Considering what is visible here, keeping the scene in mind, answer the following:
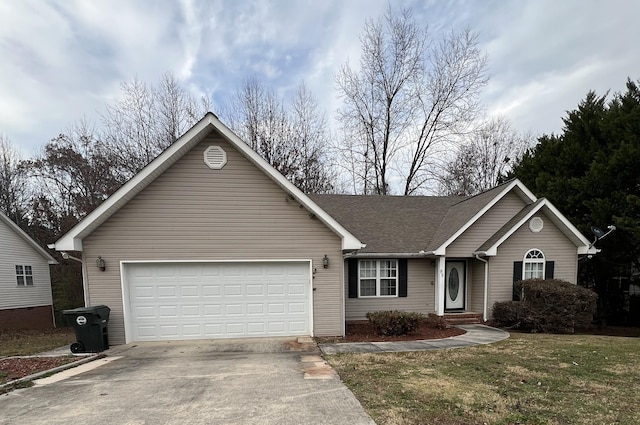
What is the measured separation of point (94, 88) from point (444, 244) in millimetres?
16915

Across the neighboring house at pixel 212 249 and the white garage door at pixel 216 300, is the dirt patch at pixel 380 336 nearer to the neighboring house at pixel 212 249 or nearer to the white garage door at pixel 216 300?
the neighboring house at pixel 212 249

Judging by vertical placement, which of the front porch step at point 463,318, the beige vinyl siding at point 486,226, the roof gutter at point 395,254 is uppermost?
the beige vinyl siding at point 486,226

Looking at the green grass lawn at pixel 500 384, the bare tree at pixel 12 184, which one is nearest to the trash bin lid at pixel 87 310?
the green grass lawn at pixel 500 384

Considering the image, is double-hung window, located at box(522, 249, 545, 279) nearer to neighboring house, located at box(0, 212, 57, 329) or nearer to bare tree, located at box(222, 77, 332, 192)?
bare tree, located at box(222, 77, 332, 192)

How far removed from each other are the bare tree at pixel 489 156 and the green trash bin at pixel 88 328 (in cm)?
2325

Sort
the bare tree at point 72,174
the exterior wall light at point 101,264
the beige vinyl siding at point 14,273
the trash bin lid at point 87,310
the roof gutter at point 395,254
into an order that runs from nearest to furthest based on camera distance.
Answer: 1. the trash bin lid at point 87,310
2. the exterior wall light at point 101,264
3. the roof gutter at point 395,254
4. the beige vinyl siding at point 14,273
5. the bare tree at point 72,174

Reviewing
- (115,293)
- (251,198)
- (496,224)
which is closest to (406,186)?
(496,224)

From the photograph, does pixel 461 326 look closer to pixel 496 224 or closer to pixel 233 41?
pixel 496 224

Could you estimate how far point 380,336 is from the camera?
948cm

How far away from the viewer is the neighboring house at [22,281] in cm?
1592

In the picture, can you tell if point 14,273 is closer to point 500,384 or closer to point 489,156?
point 500,384

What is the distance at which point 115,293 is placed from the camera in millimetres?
8648

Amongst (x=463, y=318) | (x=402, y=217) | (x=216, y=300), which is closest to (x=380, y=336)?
(x=463, y=318)

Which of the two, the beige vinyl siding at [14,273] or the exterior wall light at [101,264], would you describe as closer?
the exterior wall light at [101,264]
